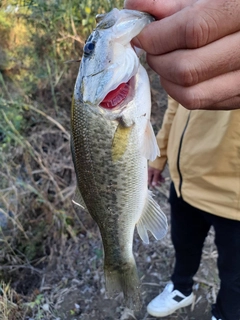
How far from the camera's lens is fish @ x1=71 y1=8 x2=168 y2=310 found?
97cm

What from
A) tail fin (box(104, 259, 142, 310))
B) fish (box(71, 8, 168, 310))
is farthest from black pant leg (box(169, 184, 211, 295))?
fish (box(71, 8, 168, 310))

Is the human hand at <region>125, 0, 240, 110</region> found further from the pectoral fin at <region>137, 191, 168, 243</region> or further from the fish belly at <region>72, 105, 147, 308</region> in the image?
the pectoral fin at <region>137, 191, 168, 243</region>

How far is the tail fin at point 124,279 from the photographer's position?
146 centimetres

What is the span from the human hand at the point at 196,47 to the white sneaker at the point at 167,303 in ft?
5.35

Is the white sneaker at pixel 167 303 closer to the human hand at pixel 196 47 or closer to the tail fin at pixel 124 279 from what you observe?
the tail fin at pixel 124 279

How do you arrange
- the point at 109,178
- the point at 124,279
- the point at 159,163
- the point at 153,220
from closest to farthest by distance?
the point at 109,178
the point at 153,220
the point at 124,279
the point at 159,163

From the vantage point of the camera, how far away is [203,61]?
32.7 inches

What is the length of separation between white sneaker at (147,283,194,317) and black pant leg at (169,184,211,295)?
4.2 inches

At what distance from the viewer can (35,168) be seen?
9.51 feet

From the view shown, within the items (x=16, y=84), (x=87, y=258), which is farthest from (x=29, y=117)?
(x=87, y=258)

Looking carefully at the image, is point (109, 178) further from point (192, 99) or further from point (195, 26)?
point (195, 26)

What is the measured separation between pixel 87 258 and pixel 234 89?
6.75ft

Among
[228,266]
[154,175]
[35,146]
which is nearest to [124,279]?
[228,266]

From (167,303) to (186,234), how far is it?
0.55 m
